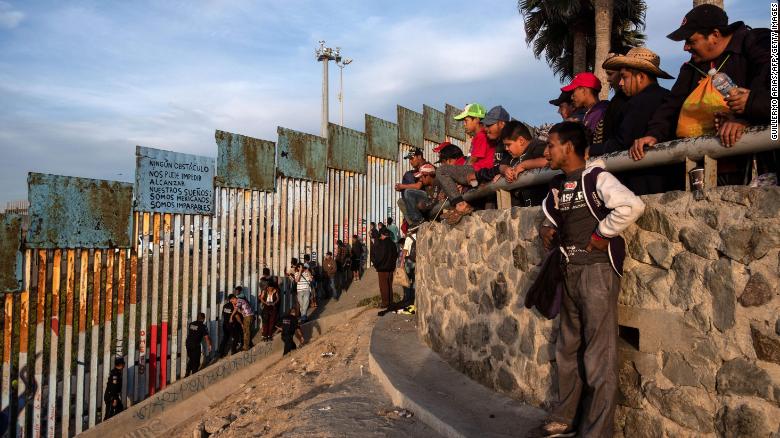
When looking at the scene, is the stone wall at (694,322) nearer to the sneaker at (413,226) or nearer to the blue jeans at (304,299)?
the sneaker at (413,226)

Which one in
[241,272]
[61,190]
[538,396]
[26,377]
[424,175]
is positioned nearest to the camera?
[538,396]

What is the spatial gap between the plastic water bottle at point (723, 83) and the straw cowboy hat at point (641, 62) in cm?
77

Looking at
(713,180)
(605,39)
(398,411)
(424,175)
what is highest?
(605,39)

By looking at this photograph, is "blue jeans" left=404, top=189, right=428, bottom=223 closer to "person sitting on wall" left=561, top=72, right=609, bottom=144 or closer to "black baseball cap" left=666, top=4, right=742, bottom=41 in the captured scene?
"person sitting on wall" left=561, top=72, right=609, bottom=144

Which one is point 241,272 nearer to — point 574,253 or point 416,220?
point 416,220

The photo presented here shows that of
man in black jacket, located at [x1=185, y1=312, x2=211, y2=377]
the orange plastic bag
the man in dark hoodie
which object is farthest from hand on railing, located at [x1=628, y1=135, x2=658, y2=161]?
man in black jacket, located at [x1=185, y1=312, x2=211, y2=377]

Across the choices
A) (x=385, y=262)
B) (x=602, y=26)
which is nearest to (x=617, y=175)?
(x=385, y=262)

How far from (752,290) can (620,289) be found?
2.47 feet

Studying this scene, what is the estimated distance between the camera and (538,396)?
403cm

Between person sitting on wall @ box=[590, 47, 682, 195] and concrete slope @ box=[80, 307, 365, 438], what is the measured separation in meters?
8.20

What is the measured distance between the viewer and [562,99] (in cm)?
570

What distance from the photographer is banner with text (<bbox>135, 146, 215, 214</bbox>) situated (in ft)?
38.6

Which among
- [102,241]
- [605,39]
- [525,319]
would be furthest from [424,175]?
[605,39]

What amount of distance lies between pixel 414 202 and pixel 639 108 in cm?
367
